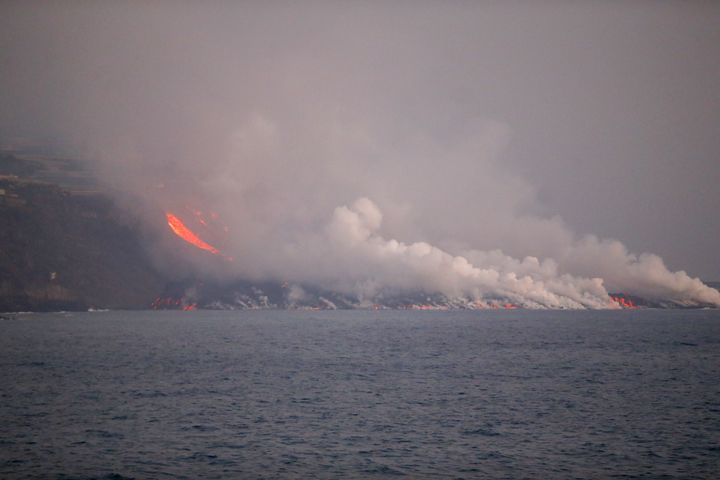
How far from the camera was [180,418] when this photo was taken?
217ft

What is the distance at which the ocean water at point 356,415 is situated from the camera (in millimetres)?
49500

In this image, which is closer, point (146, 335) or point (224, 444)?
point (224, 444)

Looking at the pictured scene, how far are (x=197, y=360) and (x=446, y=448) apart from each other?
75218mm

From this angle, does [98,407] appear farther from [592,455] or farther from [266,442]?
[592,455]

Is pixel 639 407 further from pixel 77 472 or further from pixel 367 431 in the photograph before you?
pixel 77 472

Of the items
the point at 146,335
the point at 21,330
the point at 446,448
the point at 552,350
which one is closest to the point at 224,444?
the point at 446,448

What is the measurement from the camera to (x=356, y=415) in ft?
222

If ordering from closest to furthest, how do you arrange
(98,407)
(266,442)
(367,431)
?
(266,442) → (367,431) → (98,407)

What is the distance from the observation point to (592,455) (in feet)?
173

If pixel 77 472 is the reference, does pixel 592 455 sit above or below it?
above

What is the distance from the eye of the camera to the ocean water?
162 ft

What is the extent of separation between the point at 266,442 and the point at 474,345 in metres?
107

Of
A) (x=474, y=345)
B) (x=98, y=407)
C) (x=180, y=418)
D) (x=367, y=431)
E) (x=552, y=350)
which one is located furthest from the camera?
(x=474, y=345)

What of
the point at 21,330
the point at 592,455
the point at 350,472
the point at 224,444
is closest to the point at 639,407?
the point at 592,455
